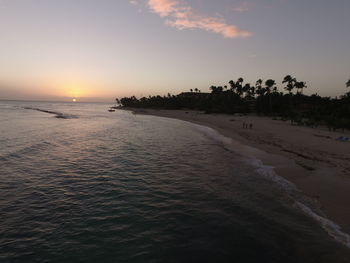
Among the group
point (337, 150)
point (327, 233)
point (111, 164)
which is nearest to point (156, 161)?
point (111, 164)

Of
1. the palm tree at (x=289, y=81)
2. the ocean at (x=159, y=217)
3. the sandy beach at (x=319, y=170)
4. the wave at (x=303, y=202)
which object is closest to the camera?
the ocean at (x=159, y=217)

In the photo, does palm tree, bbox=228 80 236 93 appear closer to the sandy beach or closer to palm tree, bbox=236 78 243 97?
palm tree, bbox=236 78 243 97

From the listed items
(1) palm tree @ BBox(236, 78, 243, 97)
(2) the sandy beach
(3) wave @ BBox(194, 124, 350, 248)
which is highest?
(1) palm tree @ BBox(236, 78, 243, 97)

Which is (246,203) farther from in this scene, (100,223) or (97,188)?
(97,188)

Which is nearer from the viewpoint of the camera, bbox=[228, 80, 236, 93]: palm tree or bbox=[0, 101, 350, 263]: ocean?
bbox=[0, 101, 350, 263]: ocean

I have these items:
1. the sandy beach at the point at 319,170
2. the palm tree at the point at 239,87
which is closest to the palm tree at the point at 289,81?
the palm tree at the point at 239,87

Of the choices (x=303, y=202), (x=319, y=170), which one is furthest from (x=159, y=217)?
(x=319, y=170)

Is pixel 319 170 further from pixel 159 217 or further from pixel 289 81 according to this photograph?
pixel 289 81

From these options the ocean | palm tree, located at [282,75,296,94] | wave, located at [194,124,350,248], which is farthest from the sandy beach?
palm tree, located at [282,75,296,94]

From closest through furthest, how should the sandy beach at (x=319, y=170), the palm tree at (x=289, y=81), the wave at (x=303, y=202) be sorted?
1. the wave at (x=303, y=202)
2. the sandy beach at (x=319, y=170)
3. the palm tree at (x=289, y=81)

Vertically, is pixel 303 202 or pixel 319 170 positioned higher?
pixel 319 170

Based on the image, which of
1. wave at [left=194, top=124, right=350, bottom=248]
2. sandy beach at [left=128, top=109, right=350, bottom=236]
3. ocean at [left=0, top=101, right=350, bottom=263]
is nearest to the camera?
ocean at [left=0, top=101, right=350, bottom=263]

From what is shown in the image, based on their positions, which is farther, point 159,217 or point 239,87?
point 239,87

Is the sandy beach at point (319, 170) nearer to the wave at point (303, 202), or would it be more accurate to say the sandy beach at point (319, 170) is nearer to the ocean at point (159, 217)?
the wave at point (303, 202)
